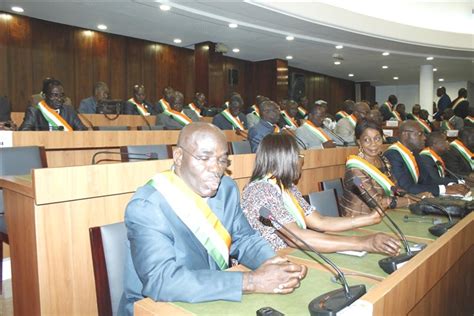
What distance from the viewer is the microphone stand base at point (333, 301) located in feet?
3.21

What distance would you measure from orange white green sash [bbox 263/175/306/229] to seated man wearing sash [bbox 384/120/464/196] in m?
1.66

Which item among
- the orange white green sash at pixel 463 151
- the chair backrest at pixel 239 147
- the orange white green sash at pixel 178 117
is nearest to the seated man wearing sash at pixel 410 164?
the orange white green sash at pixel 463 151

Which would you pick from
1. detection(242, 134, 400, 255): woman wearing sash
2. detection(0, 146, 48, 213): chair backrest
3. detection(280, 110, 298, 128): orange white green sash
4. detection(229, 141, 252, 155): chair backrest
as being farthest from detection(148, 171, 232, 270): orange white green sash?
detection(280, 110, 298, 128): orange white green sash

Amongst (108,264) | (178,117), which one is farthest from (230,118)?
(108,264)

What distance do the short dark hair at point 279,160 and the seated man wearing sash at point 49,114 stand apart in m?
2.62

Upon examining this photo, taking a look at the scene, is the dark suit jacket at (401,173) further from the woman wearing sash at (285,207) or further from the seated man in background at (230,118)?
the seated man in background at (230,118)

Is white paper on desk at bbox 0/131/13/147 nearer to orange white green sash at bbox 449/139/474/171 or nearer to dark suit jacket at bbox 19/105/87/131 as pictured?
dark suit jacket at bbox 19/105/87/131

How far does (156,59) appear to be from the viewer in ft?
29.1

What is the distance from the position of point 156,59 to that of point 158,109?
8.48 feet

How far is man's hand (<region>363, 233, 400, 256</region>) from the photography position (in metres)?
1.51

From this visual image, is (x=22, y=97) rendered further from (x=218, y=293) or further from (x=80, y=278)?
(x=218, y=293)

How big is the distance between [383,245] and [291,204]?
472 mm

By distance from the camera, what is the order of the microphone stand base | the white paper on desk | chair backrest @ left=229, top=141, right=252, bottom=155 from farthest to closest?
chair backrest @ left=229, top=141, right=252, bottom=155, the white paper on desk, the microphone stand base

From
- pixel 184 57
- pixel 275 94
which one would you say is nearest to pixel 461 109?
pixel 275 94
